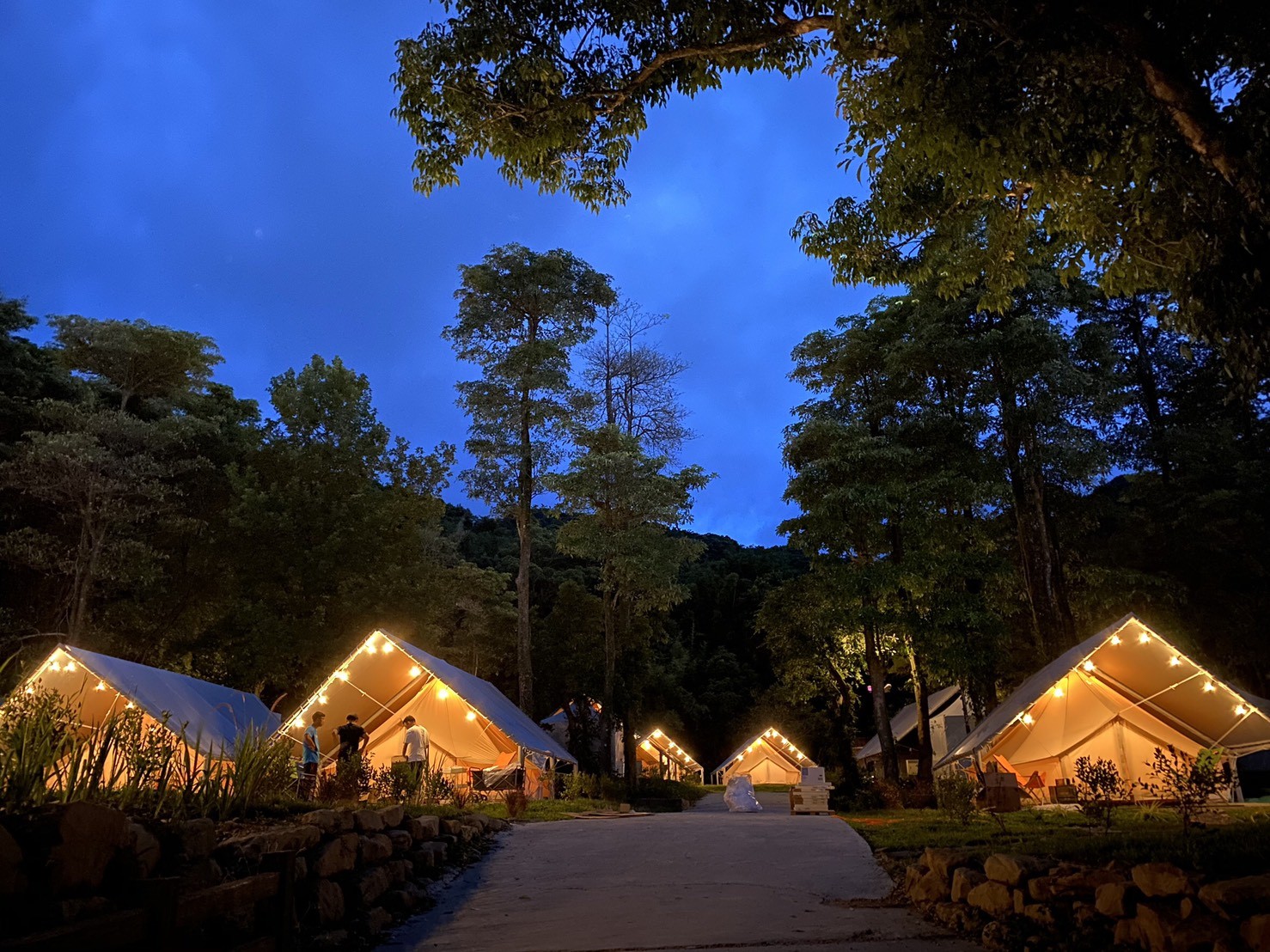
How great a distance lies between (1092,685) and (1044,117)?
1133cm

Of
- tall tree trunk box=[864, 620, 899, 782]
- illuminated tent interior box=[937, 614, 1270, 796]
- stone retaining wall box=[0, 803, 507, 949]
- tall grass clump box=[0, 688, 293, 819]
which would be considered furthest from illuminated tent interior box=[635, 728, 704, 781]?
tall grass clump box=[0, 688, 293, 819]

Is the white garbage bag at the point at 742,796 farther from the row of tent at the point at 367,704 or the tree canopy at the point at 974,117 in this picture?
the tree canopy at the point at 974,117

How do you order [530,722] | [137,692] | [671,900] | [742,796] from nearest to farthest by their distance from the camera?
[671,900], [137,692], [530,722], [742,796]

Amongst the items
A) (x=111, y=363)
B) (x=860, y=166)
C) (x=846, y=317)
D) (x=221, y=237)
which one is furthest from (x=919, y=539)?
(x=221, y=237)

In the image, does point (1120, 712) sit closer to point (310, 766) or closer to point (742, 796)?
point (742, 796)

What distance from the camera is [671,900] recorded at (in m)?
5.40

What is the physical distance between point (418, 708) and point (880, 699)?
10.4m

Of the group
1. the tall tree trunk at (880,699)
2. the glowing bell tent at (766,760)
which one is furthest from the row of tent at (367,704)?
the glowing bell tent at (766,760)

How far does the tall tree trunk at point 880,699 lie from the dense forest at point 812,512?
11 cm

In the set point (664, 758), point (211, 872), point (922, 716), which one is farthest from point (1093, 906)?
point (664, 758)

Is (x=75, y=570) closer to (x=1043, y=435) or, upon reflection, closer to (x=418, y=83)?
(x=418, y=83)

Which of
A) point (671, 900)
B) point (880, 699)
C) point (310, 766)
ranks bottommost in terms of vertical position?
point (671, 900)

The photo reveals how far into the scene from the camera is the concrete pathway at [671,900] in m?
4.27

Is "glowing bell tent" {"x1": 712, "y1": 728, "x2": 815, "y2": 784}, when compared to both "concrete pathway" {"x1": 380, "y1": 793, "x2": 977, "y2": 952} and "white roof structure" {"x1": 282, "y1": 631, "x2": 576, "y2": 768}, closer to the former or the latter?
"white roof structure" {"x1": 282, "y1": 631, "x2": 576, "y2": 768}
